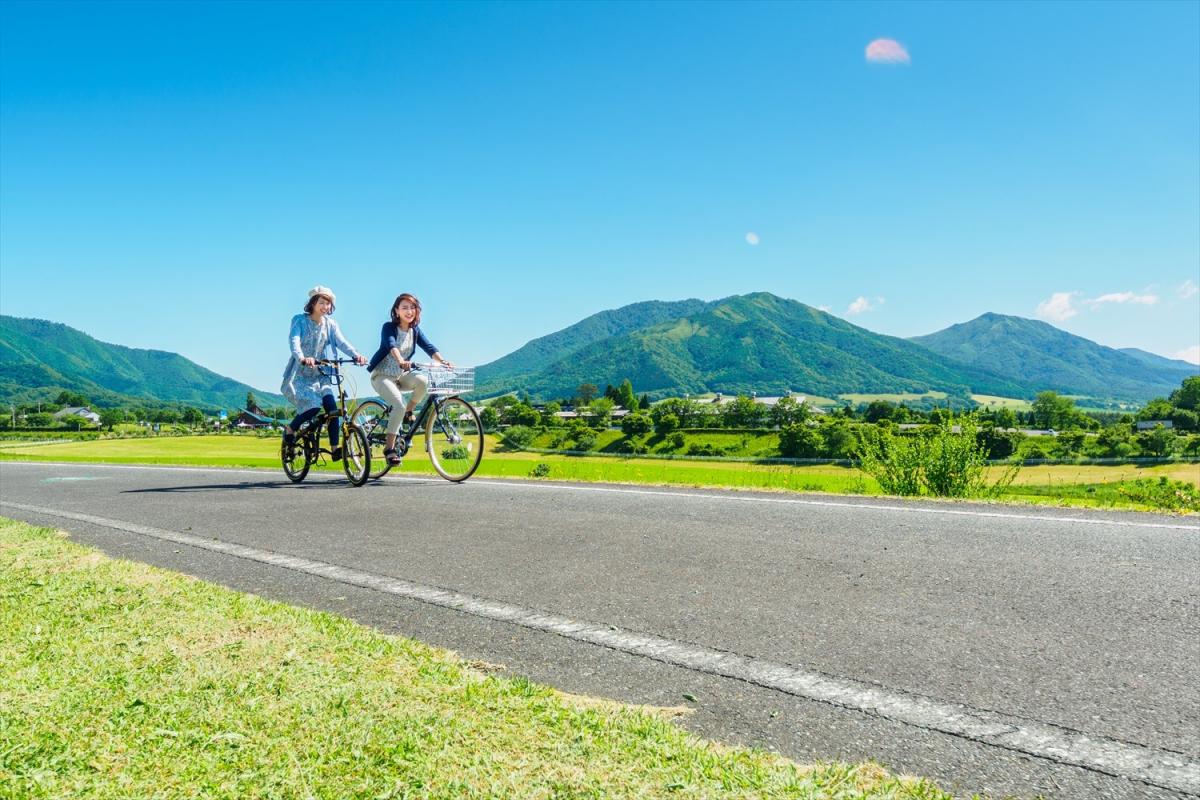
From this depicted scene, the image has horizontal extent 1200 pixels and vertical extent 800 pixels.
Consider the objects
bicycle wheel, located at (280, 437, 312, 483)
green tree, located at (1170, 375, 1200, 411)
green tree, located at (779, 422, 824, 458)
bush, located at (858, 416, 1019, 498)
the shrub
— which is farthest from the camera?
green tree, located at (1170, 375, 1200, 411)

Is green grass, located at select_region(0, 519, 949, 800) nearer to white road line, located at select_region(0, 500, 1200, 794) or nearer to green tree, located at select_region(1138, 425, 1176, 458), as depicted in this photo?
white road line, located at select_region(0, 500, 1200, 794)

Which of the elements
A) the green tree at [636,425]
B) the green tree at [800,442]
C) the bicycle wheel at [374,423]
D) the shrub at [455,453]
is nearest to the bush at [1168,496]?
the shrub at [455,453]

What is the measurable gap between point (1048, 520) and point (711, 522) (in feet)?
9.26

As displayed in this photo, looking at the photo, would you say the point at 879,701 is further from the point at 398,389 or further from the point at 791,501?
the point at 398,389

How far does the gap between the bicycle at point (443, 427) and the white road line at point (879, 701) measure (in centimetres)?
619

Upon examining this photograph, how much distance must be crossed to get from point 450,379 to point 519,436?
320 feet

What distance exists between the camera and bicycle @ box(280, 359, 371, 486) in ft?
34.7

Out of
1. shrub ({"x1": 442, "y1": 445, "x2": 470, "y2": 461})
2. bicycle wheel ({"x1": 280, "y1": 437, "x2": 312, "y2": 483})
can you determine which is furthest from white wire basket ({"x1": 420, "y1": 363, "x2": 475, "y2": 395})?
bicycle wheel ({"x1": 280, "y1": 437, "x2": 312, "y2": 483})

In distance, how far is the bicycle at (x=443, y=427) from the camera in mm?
10523

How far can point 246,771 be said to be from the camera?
Answer: 2107mm

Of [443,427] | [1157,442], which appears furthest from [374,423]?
[1157,442]

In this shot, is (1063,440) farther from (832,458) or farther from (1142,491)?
(1142,491)

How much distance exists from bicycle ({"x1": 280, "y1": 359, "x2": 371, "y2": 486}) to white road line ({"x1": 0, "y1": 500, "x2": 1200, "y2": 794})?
6.41 meters

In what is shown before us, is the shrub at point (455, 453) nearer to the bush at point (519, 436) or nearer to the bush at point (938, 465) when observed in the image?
the bush at point (938, 465)
